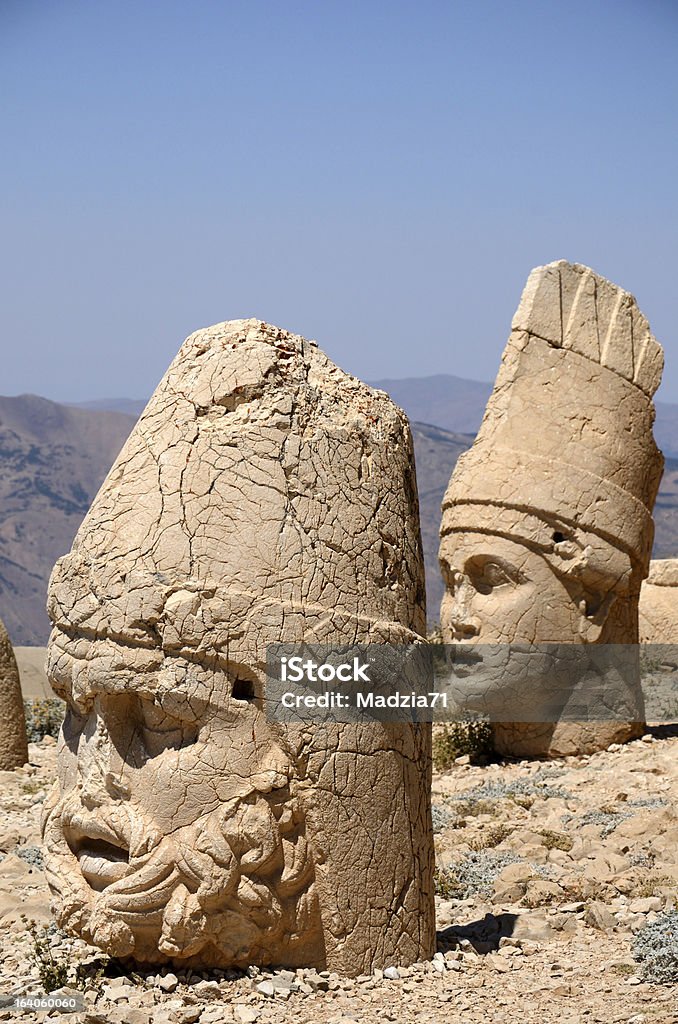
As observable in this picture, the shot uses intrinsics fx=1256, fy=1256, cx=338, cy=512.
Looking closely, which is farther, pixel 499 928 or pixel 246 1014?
pixel 499 928

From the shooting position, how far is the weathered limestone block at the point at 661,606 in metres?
13.8

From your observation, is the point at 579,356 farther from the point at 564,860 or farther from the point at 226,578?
the point at 226,578

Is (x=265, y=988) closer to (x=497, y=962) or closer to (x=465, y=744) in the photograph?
(x=497, y=962)

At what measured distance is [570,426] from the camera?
31.6 ft

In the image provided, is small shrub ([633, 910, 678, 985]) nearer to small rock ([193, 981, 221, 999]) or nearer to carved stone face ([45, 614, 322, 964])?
carved stone face ([45, 614, 322, 964])

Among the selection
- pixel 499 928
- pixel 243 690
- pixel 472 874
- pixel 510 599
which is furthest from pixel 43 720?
pixel 243 690

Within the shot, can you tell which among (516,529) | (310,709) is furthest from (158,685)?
(516,529)

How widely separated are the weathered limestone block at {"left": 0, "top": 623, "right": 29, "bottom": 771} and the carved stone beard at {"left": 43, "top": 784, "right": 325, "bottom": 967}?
492cm

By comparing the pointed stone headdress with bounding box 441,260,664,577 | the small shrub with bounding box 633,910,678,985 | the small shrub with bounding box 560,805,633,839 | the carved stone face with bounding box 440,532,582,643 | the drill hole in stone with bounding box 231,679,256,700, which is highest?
the pointed stone headdress with bounding box 441,260,664,577

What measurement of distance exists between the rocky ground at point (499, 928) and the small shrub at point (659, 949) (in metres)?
0.04

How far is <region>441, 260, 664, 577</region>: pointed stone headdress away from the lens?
31.0 ft

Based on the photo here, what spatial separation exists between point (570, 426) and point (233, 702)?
564 cm

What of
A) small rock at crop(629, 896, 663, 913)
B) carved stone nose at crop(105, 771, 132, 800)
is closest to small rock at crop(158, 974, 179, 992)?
carved stone nose at crop(105, 771, 132, 800)

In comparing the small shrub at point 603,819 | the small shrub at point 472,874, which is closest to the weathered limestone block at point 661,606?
the small shrub at point 603,819
